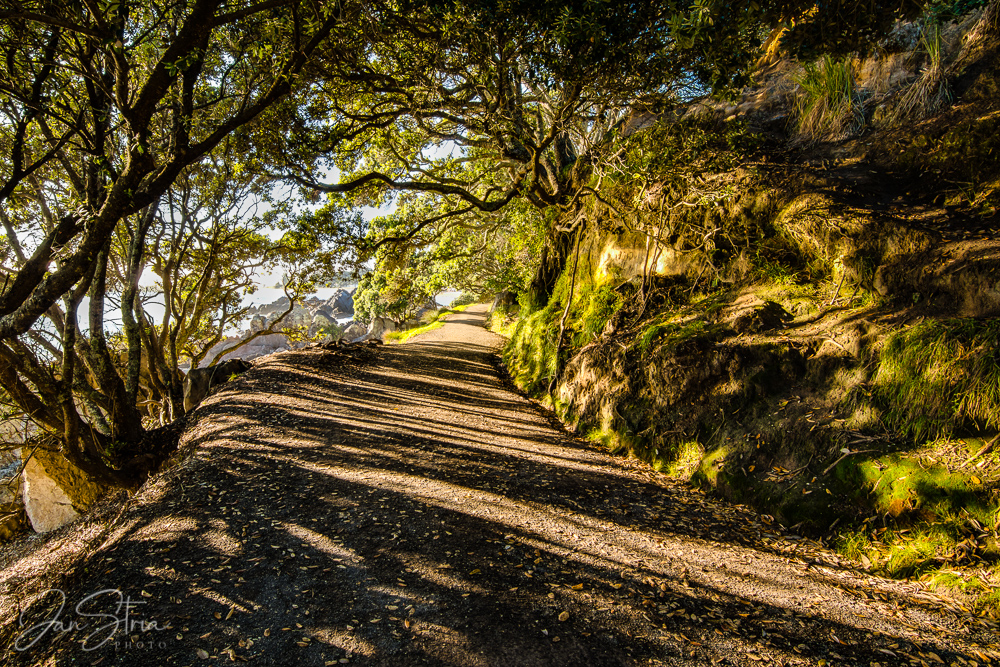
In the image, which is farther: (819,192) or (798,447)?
(819,192)

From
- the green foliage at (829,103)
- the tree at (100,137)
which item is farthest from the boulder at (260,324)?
the green foliage at (829,103)

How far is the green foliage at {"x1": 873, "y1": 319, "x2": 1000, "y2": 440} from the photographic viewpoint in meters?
3.26

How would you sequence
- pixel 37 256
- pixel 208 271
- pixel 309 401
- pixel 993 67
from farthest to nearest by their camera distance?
pixel 208 271 < pixel 309 401 < pixel 993 67 < pixel 37 256

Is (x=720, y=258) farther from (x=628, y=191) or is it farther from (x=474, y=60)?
(x=474, y=60)

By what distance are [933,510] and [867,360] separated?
1462 mm

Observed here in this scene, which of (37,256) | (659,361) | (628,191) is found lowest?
(659,361)

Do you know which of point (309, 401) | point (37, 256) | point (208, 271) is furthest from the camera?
point (208, 271)

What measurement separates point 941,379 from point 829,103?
18.6ft

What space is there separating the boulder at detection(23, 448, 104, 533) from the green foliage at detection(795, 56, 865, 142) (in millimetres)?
12644

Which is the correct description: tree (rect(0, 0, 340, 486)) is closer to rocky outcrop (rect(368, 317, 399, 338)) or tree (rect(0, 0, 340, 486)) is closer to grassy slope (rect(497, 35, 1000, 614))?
grassy slope (rect(497, 35, 1000, 614))

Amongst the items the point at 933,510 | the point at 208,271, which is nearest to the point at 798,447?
the point at 933,510

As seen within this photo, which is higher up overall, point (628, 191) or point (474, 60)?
point (474, 60)

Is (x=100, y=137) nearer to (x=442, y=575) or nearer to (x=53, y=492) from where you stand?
(x=53, y=492)

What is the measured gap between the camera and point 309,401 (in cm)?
727
